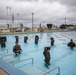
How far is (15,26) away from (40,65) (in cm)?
3912

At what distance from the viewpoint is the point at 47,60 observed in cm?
850

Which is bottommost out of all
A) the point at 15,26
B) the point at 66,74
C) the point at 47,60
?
the point at 66,74

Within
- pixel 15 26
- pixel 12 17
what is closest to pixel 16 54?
pixel 12 17

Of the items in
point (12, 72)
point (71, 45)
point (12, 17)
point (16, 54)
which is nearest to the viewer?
point (12, 72)

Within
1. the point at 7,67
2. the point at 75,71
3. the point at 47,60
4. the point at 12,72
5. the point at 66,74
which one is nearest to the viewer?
the point at 12,72

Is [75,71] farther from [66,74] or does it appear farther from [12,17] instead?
[12,17]

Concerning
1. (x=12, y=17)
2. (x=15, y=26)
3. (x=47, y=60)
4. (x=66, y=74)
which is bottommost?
(x=66, y=74)

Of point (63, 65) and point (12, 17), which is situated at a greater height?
point (12, 17)

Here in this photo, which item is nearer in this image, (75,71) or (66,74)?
(66,74)

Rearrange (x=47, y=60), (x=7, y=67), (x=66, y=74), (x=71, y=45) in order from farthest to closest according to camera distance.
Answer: (x=71, y=45) → (x=47, y=60) → (x=66, y=74) → (x=7, y=67)

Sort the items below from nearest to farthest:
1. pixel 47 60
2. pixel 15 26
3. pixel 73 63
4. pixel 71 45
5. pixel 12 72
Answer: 1. pixel 12 72
2. pixel 47 60
3. pixel 73 63
4. pixel 71 45
5. pixel 15 26

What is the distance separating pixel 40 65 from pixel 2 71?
3.54 m

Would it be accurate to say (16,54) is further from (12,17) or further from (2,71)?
(12,17)

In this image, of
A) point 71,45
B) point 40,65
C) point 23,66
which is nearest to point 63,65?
point 40,65
